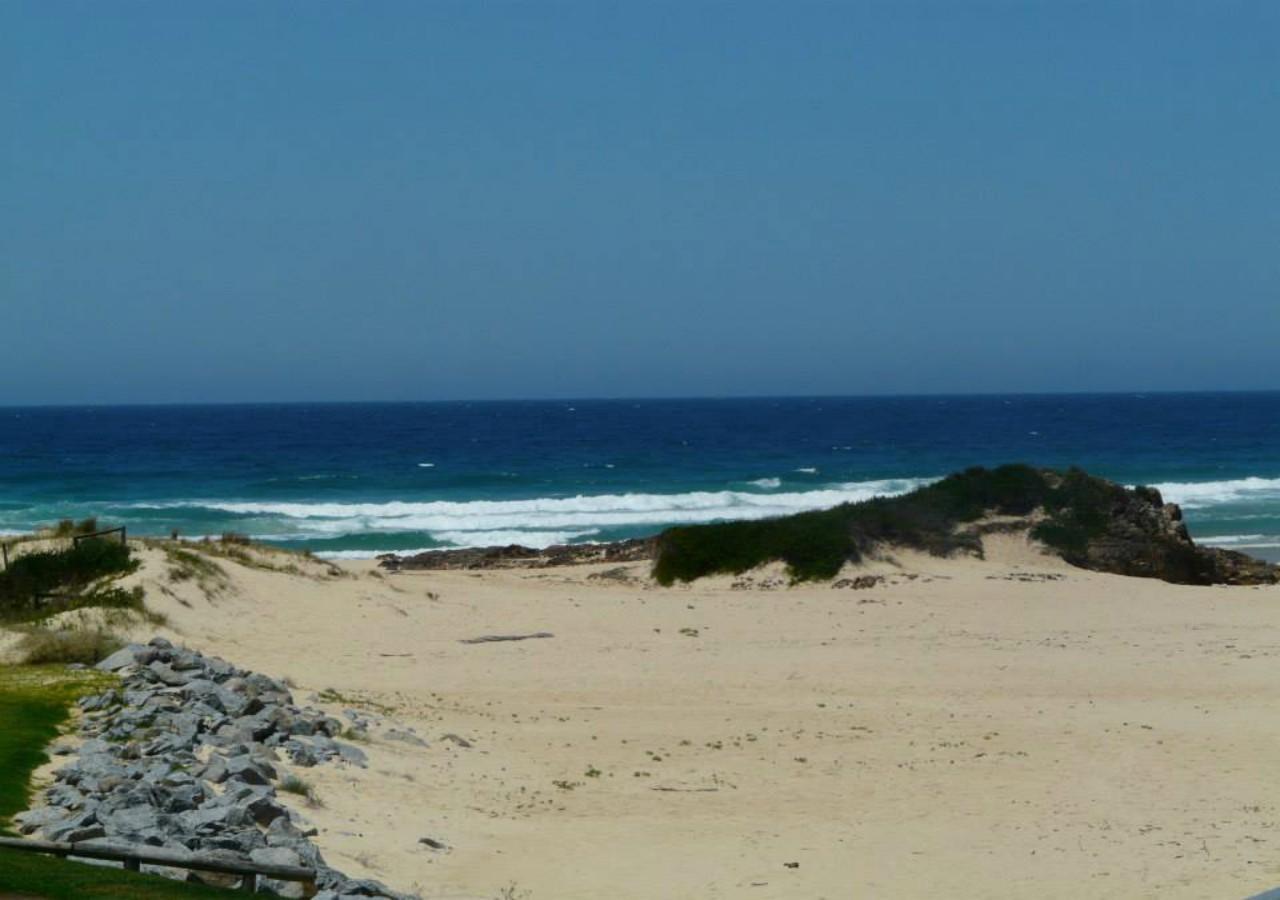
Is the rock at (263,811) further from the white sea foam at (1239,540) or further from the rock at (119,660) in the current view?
the white sea foam at (1239,540)

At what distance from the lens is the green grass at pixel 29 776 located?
25.0ft

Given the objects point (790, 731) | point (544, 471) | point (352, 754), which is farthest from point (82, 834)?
point (544, 471)

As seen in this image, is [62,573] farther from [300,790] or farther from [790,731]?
[300,790]

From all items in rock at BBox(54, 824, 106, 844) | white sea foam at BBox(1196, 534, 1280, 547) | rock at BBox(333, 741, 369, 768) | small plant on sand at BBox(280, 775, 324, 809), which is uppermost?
rock at BBox(54, 824, 106, 844)

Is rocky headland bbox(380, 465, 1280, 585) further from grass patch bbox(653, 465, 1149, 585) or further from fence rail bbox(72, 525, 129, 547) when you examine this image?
fence rail bbox(72, 525, 129, 547)

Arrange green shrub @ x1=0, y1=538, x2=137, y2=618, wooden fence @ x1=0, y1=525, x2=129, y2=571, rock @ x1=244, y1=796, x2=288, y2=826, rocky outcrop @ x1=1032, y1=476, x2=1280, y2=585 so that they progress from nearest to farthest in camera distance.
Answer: rock @ x1=244, y1=796, x2=288, y2=826 → green shrub @ x1=0, y1=538, x2=137, y2=618 → wooden fence @ x1=0, y1=525, x2=129, y2=571 → rocky outcrop @ x1=1032, y1=476, x2=1280, y2=585

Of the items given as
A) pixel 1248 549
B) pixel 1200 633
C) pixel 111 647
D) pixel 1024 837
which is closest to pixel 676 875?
pixel 1024 837

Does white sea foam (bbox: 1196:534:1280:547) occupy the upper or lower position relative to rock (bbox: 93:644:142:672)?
lower

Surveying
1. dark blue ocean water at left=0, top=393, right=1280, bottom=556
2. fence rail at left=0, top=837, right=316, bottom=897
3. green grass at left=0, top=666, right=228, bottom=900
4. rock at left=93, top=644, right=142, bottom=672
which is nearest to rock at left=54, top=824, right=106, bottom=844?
fence rail at left=0, top=837, right=316, bottom=897

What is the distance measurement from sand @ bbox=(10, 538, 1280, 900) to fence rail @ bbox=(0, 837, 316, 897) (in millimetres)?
1897

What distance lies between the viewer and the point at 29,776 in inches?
430

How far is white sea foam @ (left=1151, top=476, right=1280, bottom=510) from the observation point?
5656 cm

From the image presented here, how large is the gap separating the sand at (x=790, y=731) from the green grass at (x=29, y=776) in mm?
2180

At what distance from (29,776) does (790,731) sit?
27.1 feet
